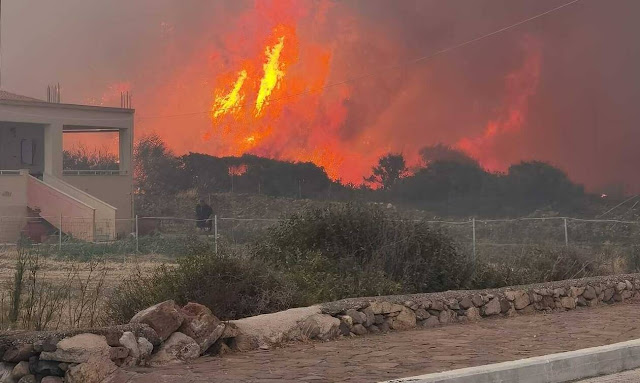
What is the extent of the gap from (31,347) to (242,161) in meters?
74.0

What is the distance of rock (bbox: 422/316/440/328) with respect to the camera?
12.4 m

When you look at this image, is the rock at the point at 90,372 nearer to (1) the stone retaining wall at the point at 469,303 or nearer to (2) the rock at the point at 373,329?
(1) the stone retaining wall at the point at 469,303

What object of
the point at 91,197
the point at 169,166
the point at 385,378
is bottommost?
the point at 385,378

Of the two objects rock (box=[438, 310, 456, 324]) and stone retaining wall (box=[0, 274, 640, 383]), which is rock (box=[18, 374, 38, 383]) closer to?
stone retaining wall (box=[0, 274, 640, 383])

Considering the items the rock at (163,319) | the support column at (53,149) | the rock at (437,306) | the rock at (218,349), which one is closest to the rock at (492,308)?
the rock at (437,306)

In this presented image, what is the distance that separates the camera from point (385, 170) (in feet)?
224

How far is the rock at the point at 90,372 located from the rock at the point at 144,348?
741 mm

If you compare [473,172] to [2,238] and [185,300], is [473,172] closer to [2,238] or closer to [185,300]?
[2,238]

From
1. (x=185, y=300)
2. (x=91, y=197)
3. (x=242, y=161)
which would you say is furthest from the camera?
(x=242, y=161)

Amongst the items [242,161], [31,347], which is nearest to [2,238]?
[31,347]

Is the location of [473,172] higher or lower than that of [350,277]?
higher

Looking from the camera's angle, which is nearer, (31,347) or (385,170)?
(31,347)

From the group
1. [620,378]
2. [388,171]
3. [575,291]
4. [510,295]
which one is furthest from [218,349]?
[388,171]

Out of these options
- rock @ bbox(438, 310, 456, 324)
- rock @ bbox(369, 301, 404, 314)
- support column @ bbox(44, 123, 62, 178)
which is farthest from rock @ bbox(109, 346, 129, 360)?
support column @ bbox(44, 123, 62, 178)
